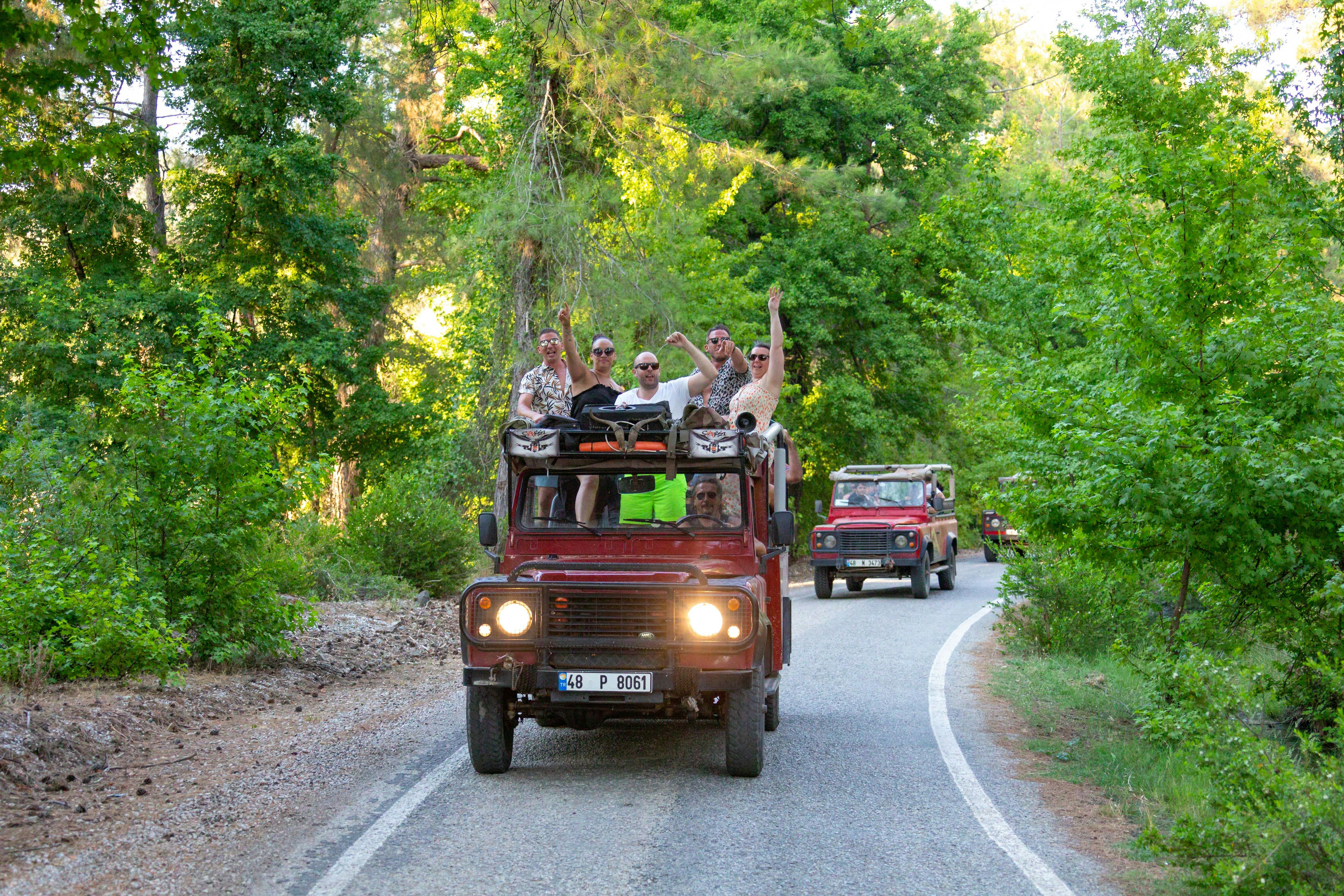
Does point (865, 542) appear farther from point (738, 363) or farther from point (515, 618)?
point (515, 618)

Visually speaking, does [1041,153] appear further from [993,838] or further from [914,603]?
[993,838]

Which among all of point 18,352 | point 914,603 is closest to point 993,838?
point 914,603

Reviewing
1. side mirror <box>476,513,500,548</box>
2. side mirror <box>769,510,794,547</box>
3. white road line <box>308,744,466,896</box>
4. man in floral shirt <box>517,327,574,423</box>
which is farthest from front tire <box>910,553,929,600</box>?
white road line <box>308,744,466,896</box>

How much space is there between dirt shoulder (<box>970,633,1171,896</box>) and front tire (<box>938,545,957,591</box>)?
13595 mm

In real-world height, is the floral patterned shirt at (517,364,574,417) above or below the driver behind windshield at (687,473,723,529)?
above

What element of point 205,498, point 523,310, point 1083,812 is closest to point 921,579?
point 523,310

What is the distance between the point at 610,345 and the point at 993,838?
15.4ft

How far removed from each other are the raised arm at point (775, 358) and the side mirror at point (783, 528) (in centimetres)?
132

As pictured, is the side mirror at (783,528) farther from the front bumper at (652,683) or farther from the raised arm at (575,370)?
the raised arm at (575,370)

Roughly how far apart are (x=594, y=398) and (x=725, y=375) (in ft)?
3.84

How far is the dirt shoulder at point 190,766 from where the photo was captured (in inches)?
221

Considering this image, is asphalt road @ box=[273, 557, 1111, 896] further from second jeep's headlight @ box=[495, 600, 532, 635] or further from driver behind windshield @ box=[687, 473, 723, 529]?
driver behind windshield @ box=[687, 473, 723, 529]

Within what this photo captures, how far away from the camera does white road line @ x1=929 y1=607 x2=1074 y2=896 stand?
5.49 meters

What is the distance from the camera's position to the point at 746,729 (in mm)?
7242
